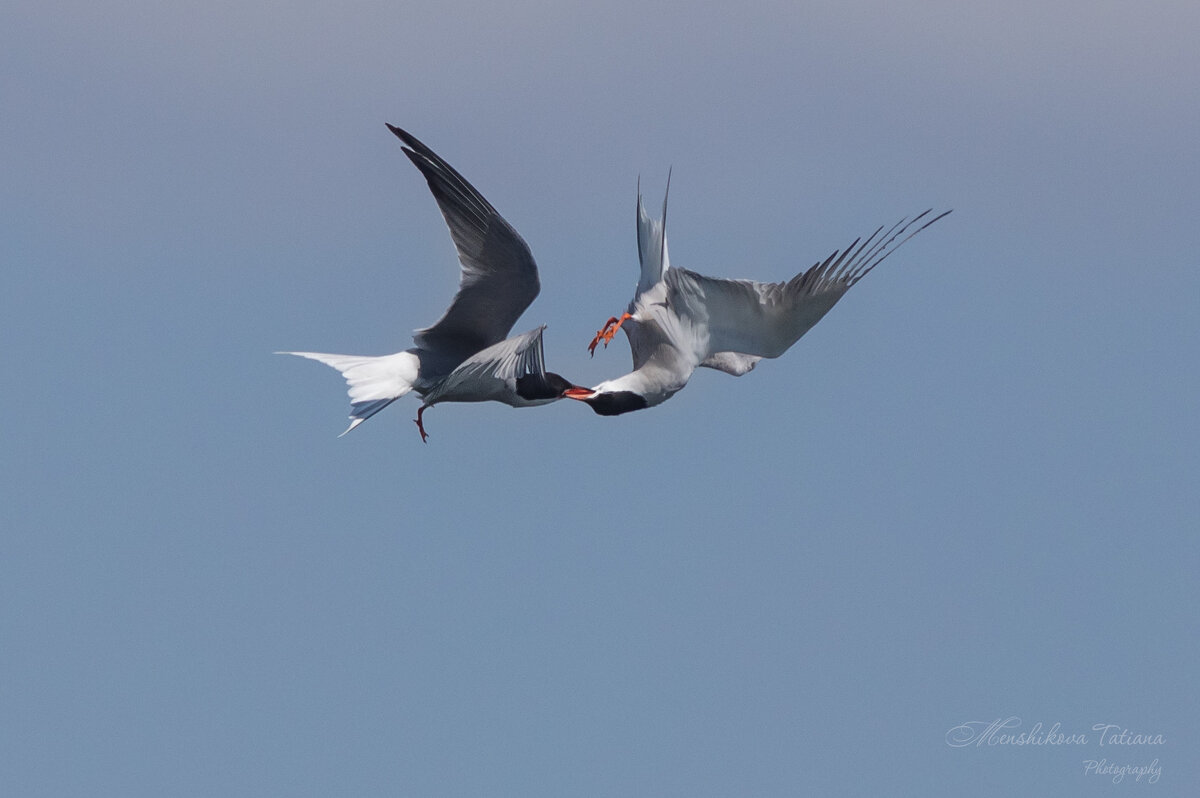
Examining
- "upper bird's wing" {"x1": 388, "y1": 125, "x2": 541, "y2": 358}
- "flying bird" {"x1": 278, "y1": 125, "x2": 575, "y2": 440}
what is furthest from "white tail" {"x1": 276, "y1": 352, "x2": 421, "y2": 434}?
"upper bird's wing" {"x1": 388, "y1": 125, "x2": 541, "y2": 358}

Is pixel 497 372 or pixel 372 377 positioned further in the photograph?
pixel 372 377

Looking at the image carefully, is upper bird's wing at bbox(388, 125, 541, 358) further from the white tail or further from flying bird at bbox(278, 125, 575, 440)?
the white tail

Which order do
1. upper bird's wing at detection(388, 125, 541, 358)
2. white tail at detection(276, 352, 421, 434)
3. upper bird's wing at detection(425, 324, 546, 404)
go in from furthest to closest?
upper bird's wing at detection(388, 125, 541, 358) → white tail at detection(276, 352, 421, 434) → upper bird's wing at detection(425, 324, 546, 404)

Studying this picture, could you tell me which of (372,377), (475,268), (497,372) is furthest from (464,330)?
(497,372)

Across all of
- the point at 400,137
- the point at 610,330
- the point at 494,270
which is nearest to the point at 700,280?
the point at 610,330

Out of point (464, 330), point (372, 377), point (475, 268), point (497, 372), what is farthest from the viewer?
point (464, 330)

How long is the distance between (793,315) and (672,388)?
1.68 meters

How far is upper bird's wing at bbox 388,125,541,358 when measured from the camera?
1605 centimetres

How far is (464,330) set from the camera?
1666 cm

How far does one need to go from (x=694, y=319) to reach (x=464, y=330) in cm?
233

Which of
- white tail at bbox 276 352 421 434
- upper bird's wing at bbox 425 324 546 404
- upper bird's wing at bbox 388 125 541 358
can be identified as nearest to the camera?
upper bird's wing at bbox 425 324 546 404

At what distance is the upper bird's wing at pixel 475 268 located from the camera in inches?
632

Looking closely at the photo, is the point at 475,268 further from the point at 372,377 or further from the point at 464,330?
the point at 372,377

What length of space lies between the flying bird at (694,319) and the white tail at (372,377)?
163cm
